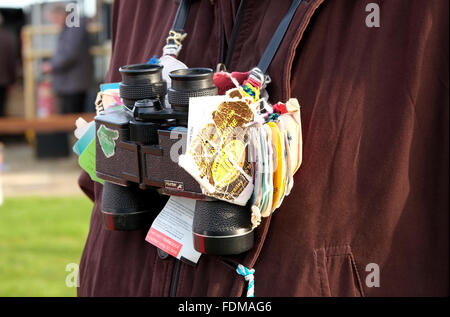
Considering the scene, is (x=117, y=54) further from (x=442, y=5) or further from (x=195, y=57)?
(x=442, y=5)

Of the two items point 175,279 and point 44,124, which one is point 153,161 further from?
point 44,124

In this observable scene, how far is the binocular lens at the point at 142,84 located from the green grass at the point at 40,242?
2.44 m

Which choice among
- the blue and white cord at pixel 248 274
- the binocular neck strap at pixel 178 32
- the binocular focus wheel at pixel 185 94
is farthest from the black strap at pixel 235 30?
the blue and white cord at pixel 248 274

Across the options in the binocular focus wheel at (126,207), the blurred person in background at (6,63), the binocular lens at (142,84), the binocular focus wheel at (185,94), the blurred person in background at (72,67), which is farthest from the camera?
the blurred person in background at (6,63)

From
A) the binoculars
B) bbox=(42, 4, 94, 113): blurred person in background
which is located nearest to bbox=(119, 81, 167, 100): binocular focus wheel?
the binoculars

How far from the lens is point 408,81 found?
1.34 metres

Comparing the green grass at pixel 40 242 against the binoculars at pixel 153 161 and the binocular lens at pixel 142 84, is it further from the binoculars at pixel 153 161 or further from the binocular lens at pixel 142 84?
the binocular lens at pixel 142 84

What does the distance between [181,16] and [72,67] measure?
5708 millimetres

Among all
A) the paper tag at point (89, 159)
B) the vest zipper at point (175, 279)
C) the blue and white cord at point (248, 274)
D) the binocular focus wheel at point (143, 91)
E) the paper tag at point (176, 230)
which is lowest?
the vest zipper at point (175, 279)

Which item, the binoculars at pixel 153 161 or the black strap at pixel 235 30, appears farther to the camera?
the black strap at pixel 235 30

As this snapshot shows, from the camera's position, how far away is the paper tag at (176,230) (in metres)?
1.45

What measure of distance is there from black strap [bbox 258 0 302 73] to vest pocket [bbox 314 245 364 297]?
0.42 m

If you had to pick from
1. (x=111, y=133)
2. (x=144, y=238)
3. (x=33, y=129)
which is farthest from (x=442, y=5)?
(x=33, y=129)

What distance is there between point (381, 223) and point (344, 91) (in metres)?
0.30
